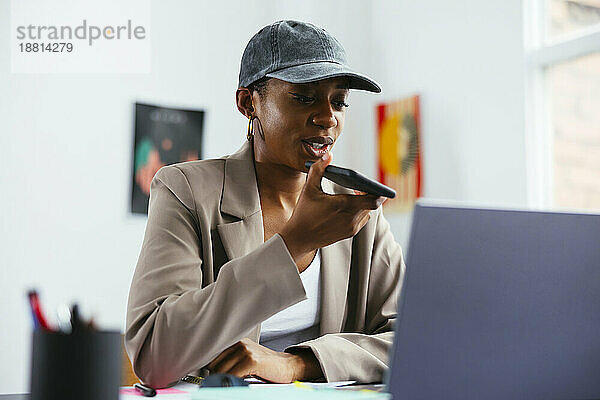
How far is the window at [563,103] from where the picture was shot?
2160 mm

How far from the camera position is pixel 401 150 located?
2.80 m

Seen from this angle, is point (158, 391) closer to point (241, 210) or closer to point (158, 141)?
point (241, 210)

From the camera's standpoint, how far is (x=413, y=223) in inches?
26.2

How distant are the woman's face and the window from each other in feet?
3.68

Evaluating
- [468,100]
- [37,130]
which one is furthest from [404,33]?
[37,130]

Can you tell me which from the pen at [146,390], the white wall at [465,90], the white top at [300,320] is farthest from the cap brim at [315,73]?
the white wall at [465,90]

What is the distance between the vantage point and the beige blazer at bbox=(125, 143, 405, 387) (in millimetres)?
1010

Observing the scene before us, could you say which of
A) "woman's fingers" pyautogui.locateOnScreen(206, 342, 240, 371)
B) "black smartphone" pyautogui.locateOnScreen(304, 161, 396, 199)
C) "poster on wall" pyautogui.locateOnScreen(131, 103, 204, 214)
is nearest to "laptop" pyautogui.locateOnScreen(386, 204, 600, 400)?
"black smartphone" pyautogui.locateOnScreen(304, 161, 396, 199)

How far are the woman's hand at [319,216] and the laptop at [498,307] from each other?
1.02 ft

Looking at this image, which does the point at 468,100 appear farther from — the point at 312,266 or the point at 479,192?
the point at 312,266

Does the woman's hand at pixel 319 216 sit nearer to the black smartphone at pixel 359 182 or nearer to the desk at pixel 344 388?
the black smartphone at pixel 359 182

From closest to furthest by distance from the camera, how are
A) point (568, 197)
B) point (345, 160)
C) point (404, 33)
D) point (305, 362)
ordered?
point (305, 362)
point (568, 197)
point (404, 33)
point (345, 160)

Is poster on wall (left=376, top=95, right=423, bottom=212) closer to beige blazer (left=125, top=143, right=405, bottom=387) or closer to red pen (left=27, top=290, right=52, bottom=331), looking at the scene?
beige blazer (left=125, top=143, right=405, bottom=387)

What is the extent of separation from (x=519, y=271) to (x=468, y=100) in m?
1.85
